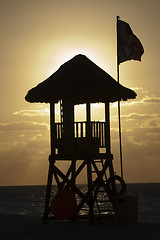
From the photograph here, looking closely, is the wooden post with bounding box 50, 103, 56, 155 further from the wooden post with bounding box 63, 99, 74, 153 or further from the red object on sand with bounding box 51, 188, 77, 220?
the red object on sand with bounding box 51, 188, 77, 220

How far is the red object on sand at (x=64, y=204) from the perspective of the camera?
75.2ft

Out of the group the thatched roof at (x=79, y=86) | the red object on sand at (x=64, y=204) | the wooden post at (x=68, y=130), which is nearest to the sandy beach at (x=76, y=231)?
the red object on sand at (x=64, y=204)

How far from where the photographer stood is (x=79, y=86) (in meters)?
23.3

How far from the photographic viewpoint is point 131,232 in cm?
2038

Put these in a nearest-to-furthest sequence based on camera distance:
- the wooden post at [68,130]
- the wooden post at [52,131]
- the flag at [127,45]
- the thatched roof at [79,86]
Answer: the thatched roof at [79,86]
the wooden post at [68,130]
the wooden post at [52,131]
the flag at [127,45]

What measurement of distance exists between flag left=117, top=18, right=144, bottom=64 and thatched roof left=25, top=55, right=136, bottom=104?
4.96ft

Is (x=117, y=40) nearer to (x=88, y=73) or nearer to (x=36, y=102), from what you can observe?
(x=88, y=73)

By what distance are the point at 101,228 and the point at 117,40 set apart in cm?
935

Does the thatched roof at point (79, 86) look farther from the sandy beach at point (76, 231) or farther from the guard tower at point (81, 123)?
the sandy beach at point (76, 231)

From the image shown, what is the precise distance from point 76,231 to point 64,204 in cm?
246

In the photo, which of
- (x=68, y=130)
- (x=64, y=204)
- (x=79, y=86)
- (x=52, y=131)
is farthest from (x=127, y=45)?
(x=64, y=204)

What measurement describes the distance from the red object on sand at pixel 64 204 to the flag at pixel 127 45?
6.92m

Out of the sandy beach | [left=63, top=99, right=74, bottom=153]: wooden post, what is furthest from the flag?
the sandy beach

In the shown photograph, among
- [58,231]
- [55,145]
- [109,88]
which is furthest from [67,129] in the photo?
[58,231]
